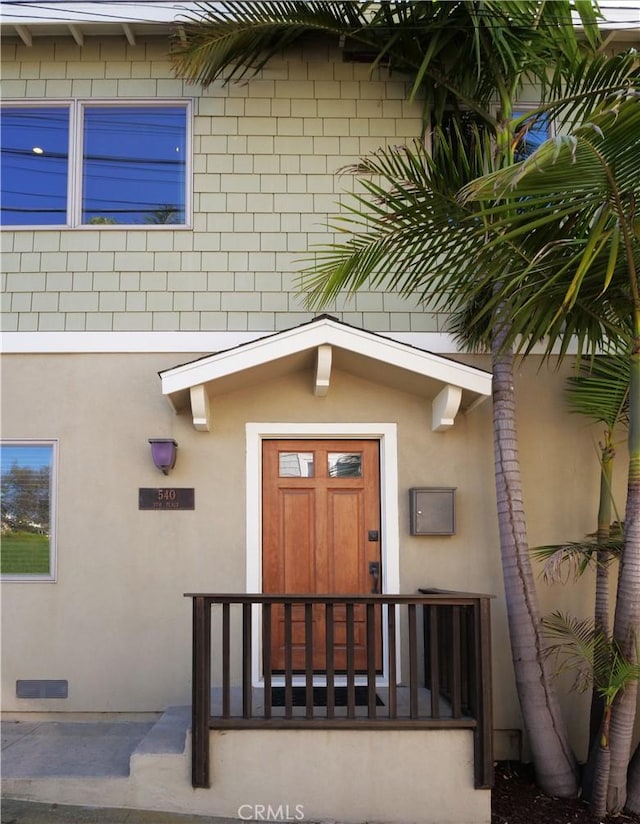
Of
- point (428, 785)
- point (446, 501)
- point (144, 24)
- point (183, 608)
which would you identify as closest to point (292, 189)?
point (144, 24)

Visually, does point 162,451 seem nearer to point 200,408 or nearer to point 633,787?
point 200,408

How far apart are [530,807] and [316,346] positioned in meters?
3.27

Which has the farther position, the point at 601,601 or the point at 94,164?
the point at 94,164

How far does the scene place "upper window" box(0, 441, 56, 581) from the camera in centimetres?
584

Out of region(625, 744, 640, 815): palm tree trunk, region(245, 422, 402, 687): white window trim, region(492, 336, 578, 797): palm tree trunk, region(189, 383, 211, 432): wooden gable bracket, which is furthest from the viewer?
region(245, 422, 402, 687): white window trim

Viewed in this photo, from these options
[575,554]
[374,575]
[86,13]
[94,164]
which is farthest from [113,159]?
[575,554]

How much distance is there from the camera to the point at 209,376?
5359 mm

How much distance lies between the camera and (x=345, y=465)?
6016 millimetres

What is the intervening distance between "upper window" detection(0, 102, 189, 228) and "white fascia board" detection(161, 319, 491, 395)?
59.1 inches

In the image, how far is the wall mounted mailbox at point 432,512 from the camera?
227 inches

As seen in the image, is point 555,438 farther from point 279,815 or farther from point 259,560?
point 279,815

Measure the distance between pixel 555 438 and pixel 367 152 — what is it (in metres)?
2.71

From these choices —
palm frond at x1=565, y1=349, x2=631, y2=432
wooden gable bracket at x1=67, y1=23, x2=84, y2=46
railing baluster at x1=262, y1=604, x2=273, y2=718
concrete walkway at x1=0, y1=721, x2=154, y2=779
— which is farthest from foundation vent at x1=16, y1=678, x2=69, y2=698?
wooden gable bracket at x1=67, y1=23, x2=84, y2=46

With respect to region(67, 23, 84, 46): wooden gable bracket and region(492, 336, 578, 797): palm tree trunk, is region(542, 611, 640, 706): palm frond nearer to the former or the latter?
region(492, 336, 578, 797): palm tree trunk
